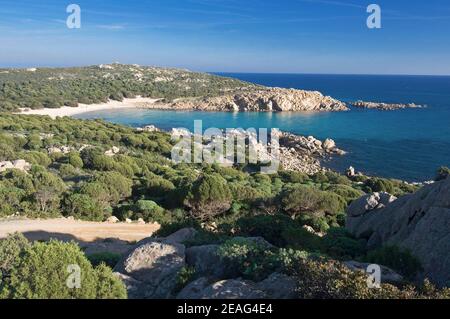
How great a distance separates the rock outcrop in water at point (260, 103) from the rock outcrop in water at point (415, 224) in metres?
84.0

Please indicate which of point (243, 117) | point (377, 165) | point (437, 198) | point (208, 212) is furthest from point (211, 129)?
point (437, 198)

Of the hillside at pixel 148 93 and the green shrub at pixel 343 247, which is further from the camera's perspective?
the hillside at pixel 148 93

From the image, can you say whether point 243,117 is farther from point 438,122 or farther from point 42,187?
point 42,187

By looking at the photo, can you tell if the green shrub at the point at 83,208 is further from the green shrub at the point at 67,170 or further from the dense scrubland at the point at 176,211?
the green shrub at the point at 67,170

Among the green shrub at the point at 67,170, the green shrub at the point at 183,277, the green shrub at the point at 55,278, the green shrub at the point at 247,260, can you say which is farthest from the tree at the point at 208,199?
the green shrub at the point at 55,278

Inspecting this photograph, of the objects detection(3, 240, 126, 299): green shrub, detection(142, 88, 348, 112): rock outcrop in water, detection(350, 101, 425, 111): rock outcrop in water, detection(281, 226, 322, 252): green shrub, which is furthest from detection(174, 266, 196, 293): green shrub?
detection(350, 101, 425, 111): rock outcrop in water

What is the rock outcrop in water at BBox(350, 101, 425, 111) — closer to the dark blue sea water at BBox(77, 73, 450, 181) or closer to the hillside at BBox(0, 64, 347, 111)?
the dark blue sea water at BBox(77, 73, 450, 181)

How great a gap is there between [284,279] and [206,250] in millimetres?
2409

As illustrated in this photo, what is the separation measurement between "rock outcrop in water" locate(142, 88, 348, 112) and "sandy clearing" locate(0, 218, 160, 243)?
79.5m

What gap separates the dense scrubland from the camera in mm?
7469

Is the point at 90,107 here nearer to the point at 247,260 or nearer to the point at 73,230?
the point at 73,230

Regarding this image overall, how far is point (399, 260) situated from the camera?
936 centimetres

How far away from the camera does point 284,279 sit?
779 centimetres

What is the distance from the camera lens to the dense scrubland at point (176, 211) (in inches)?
294
